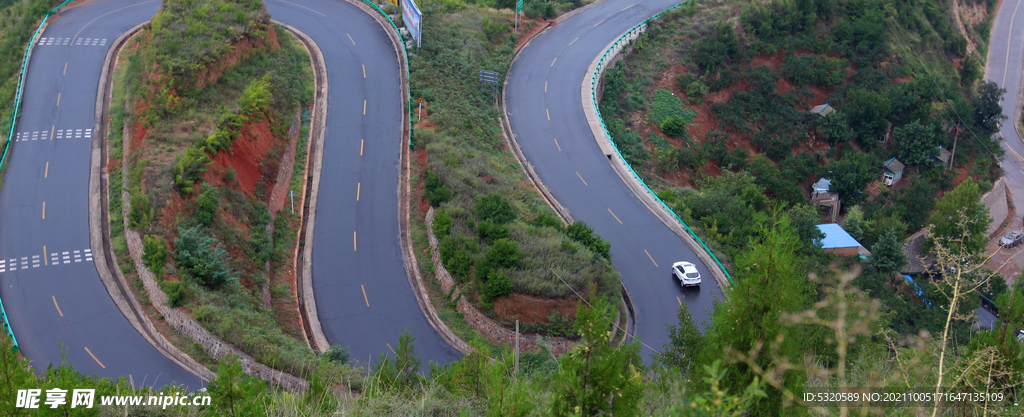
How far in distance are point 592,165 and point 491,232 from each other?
12.3 metres

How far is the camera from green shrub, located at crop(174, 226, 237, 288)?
24.5 m

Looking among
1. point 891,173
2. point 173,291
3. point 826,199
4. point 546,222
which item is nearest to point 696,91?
point 826,199

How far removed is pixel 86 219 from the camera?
28.3 meters

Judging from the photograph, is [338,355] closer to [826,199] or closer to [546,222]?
[546,222]

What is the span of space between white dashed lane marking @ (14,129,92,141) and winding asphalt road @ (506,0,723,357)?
75.8 ft

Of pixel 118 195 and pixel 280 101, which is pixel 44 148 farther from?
pixel 280 101

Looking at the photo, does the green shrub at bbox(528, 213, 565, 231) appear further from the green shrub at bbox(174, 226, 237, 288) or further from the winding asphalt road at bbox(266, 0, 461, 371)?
the green shrub at bbox(174, 226, 237, 288)

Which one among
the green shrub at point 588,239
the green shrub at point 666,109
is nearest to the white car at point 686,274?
the green shrub at point 588,239

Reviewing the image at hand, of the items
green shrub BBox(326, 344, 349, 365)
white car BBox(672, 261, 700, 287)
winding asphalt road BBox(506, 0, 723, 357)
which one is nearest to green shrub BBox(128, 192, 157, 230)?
green shrub BBox(326, 344, 349, 365)

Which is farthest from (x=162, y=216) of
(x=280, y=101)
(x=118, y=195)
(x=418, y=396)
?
(x=418, y=396)

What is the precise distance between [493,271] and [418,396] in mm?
12634

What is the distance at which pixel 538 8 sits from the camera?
2189 inches

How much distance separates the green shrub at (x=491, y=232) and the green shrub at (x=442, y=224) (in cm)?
142

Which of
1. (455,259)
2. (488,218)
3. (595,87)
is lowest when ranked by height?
(455,259)
